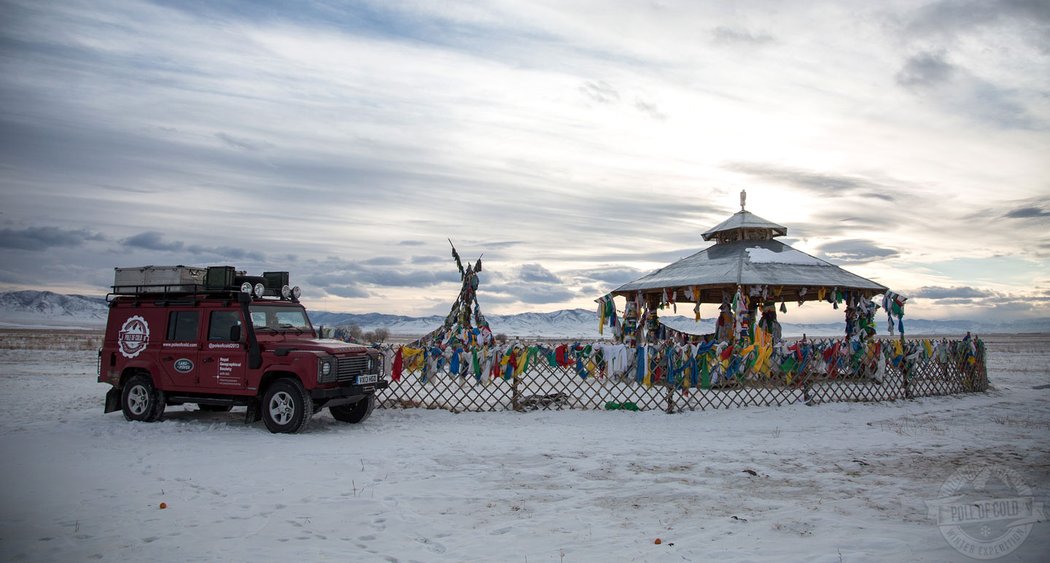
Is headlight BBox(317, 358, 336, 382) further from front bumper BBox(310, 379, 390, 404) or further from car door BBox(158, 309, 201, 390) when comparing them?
car door BBox(158, 309, 201, 390)

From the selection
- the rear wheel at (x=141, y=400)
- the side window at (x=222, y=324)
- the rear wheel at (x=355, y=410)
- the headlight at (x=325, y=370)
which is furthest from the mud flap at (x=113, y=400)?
the headlight at (x=325, y=370)

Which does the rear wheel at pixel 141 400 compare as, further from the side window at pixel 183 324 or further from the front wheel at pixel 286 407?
the front wheel at pixel 286 407

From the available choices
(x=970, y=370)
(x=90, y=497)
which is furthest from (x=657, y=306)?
(x=90, y=497)

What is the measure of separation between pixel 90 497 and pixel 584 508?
4.86 meters

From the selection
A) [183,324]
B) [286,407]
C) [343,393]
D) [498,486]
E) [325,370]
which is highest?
[183,324]

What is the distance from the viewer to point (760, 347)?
1356 cm

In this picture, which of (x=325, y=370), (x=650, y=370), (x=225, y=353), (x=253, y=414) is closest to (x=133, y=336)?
(x=225, y=353)

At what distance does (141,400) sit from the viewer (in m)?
10.9

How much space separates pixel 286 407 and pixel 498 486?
183 inches

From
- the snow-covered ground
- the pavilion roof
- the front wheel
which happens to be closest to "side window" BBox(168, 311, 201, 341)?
the snow-covered ground

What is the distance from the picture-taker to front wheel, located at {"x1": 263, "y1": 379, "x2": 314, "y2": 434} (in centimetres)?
982

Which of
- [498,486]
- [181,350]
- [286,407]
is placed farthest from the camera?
[181,350]

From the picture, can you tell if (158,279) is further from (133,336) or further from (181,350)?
(181,350)

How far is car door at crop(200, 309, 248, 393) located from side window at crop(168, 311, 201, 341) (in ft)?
1.09
